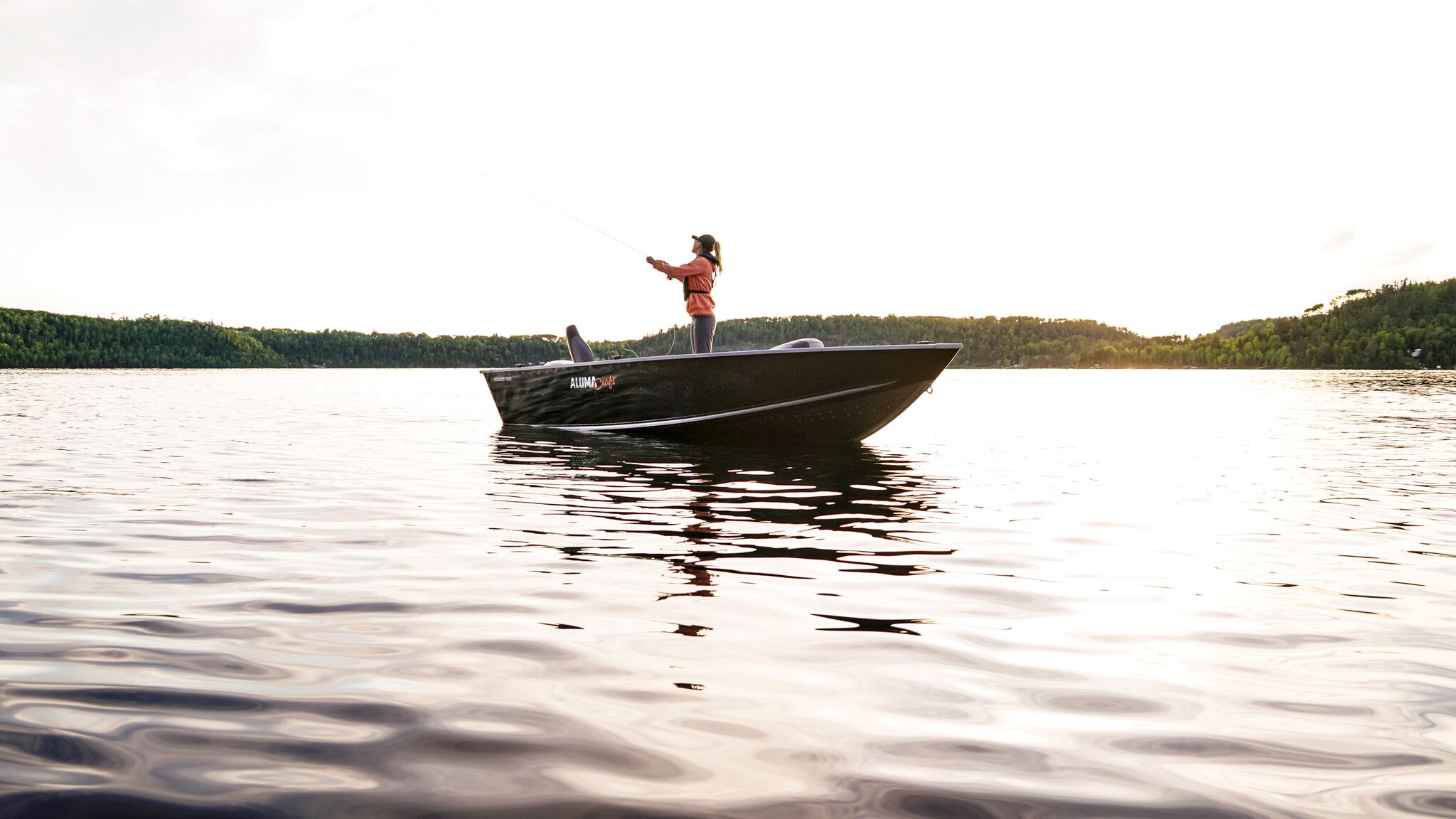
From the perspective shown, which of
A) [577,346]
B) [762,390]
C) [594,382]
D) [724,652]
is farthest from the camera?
[577,346]

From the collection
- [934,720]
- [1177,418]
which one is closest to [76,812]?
[934,720]

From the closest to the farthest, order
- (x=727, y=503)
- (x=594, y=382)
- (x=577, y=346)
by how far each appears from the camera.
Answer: (x=727, y=503) → (x=594, y=382) → (x=577, y=346)

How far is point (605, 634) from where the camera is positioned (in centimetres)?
372

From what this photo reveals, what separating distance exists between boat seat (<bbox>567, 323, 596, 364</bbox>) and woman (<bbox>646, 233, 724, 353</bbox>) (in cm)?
341

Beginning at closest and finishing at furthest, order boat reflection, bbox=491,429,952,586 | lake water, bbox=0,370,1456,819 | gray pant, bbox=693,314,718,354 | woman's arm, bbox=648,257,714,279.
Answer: lake water, bbox=0,370,1456,819, boat reflection, bbox=491,429,952,586, woman's arm, bbox=648,257,714,279, gray pant, bbox=693,314,718,354

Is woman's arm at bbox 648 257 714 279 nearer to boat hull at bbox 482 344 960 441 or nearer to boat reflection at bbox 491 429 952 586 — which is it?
boat hull at bbox 482 344 960 441

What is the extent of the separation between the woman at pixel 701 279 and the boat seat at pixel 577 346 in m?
3.41

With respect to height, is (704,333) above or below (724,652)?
above

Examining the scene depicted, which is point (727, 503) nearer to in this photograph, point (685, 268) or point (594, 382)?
point (685, 268)

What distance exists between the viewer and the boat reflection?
5.60 metres

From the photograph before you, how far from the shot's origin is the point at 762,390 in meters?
12.0

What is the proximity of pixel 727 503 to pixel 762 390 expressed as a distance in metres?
4.19

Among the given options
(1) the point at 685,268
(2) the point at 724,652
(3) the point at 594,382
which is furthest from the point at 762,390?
(2) the point at 724,652

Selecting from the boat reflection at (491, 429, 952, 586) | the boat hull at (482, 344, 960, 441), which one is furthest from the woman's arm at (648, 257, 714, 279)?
the boat reflection at (491, 429, 952, 586)
